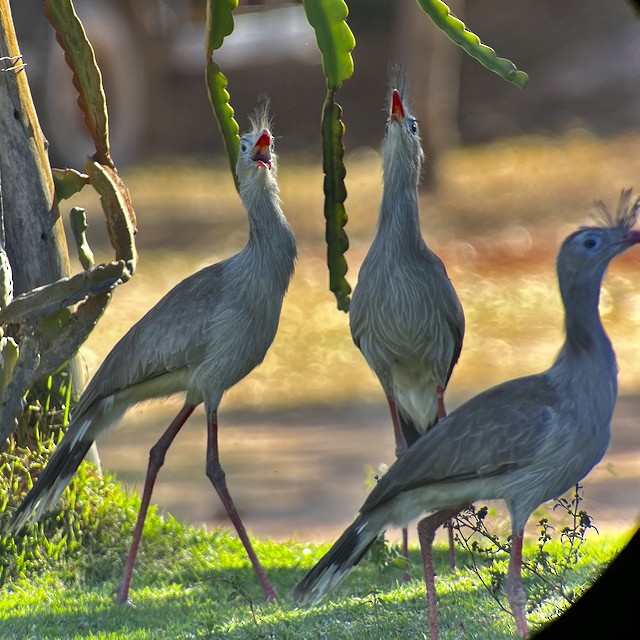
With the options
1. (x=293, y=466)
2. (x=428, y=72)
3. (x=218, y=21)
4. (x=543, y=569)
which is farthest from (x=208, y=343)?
(x=428, y=72)

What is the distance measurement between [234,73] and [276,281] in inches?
425

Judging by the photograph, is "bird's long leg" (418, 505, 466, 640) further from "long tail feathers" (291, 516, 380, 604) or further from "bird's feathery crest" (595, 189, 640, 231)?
"bird's feathery crest" (595, 189, 640, 231)

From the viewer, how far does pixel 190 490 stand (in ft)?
22.3

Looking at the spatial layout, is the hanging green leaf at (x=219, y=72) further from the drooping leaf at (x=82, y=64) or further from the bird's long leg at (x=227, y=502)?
the bird's long leg at (x=227, y=502)

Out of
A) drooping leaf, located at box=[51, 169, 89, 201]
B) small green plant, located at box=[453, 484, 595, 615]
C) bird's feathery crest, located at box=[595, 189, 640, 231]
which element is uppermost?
drooping leaf, located at box=[51, 169, 89, 201]

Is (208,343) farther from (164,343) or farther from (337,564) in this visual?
(337,564)

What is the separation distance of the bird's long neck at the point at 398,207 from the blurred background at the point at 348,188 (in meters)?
2.21

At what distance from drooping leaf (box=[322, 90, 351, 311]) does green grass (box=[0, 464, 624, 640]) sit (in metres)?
1.04

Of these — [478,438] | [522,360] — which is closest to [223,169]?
[522,360]

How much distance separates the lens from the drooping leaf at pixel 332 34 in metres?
4.25

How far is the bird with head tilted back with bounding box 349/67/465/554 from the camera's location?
4.23 metres

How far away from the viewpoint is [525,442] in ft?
11.6

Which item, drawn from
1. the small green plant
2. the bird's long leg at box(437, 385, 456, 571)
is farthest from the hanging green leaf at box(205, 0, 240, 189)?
the small green plant

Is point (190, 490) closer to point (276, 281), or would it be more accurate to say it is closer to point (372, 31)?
point (276, 281)
